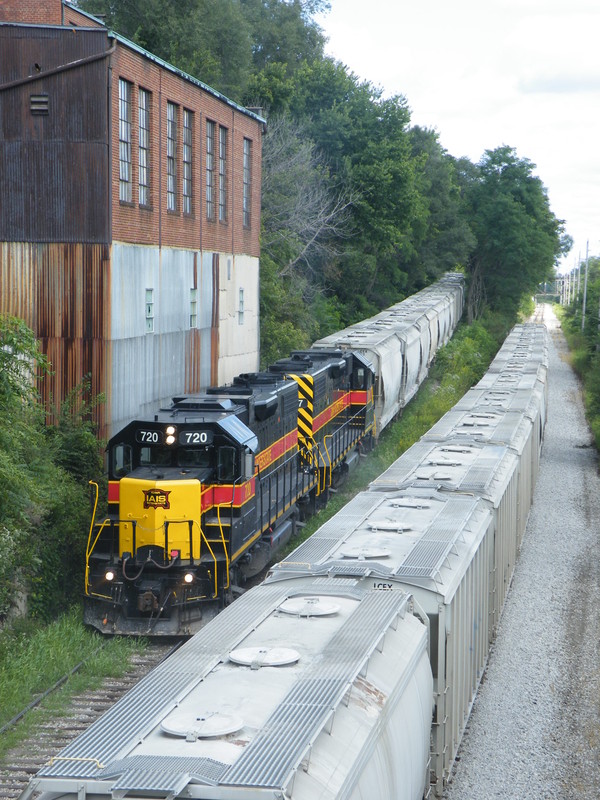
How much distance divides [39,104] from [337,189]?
111 ft

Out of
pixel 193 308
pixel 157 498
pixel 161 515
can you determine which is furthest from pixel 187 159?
pixel 161 515

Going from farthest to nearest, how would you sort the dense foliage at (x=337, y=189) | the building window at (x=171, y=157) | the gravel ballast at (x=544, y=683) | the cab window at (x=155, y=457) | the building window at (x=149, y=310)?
the dense foliage at (x=337, y=189)
the building window at (x=171, y=157)
the building window at (x=149, y=310)
the cab window at (x=155, y=457)
the gravel ballast at (x=544, y=683)

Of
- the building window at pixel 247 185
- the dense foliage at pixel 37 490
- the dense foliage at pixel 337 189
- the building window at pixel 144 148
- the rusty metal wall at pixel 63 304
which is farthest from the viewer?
the dense foliage at pixel 337 189

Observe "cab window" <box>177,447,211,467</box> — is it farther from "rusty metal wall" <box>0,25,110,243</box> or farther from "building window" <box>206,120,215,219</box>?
"building window" <box>206,120,215,219</box>

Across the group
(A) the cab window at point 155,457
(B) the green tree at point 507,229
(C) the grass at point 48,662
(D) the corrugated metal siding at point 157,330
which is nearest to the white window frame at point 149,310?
(D) the corrugated metal siding at point 157,330

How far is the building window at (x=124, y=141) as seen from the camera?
19.8 meters

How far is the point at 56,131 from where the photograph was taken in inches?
744

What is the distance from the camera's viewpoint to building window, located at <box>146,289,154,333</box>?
21297 mm

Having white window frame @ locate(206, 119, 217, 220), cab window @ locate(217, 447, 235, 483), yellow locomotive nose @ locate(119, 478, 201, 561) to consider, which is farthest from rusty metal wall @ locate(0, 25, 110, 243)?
yellow locomotive nose @ locate(119, 478, 201, 561)

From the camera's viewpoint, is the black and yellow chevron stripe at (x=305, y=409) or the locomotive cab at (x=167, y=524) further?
the black and yellow chevron stripe at (x=305, y=409)

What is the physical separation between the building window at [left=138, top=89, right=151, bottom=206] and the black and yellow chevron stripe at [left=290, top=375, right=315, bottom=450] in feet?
17.0

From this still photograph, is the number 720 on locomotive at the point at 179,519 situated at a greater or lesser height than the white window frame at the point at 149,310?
lesser

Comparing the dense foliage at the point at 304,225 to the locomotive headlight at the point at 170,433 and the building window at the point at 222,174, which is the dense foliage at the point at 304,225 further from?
the building window at the point at 222,174

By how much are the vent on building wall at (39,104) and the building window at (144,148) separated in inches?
98.0
